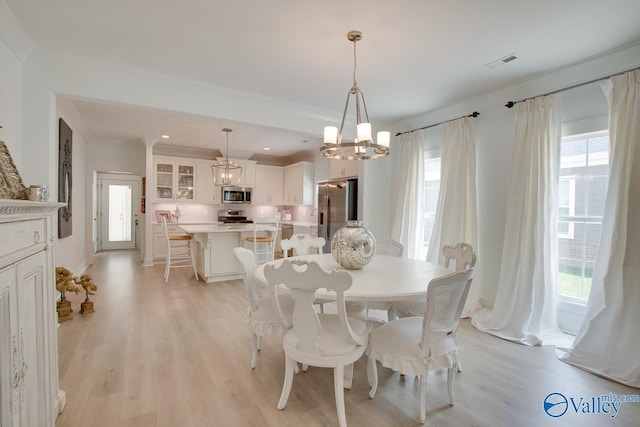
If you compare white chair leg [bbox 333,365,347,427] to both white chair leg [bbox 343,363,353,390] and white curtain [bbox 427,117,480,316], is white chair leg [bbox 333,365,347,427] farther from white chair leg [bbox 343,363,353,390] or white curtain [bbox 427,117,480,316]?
white curtain [bbox 427,117,480,316]

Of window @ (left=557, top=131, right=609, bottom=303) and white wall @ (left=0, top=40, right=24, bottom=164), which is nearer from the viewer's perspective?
white wall @ (left=0, top=40, right=24, bottom=164)

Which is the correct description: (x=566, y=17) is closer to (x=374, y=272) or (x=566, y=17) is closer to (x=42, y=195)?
(x=374, y=272)

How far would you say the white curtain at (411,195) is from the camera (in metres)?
4.09

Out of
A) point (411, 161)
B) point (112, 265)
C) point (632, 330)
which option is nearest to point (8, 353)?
point (632, 330)

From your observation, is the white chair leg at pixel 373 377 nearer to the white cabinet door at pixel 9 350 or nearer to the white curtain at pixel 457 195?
the white cabinet door at pixel 9 350

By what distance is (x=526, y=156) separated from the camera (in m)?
2.94

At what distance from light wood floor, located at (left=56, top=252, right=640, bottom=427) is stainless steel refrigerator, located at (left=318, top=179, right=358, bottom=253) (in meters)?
2.63

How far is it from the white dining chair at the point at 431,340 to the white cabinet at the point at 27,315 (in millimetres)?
1607

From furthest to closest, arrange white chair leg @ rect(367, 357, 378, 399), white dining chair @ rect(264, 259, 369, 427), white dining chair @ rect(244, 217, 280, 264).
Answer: white dining chair @ rect(244, 217, 280, 264) < white chair leg @ rect(367, 357, 378, 399) < white dining chair @ rect(264, 259, 369, 427)

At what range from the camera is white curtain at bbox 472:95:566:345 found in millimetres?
2803

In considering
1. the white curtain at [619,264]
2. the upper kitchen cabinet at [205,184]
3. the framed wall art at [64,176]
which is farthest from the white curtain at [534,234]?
the upper kitchen cabinet at [205,184]

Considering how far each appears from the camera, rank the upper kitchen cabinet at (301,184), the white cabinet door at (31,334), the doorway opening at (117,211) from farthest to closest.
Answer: the doorway opening at (117,211), the upper kitchen cabinet at (301,184), the white cabinet door at (31,334)

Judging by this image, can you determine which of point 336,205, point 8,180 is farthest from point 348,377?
point 336,205

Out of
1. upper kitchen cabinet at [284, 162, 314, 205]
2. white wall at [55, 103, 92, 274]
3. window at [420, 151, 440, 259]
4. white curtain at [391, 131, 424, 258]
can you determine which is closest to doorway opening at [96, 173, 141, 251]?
white wall at [55, 103, 92, 274]
